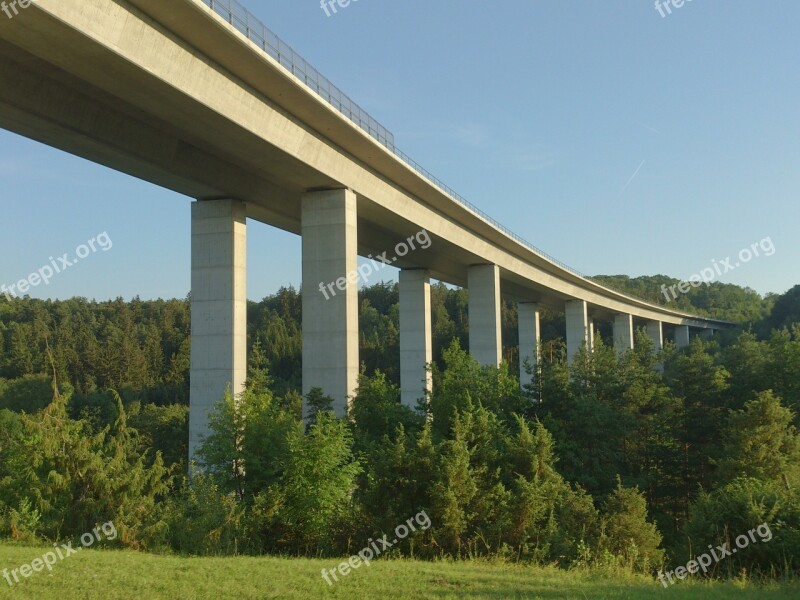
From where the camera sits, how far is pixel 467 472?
16.8 meters

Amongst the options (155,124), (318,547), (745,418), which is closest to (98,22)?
(155,124)

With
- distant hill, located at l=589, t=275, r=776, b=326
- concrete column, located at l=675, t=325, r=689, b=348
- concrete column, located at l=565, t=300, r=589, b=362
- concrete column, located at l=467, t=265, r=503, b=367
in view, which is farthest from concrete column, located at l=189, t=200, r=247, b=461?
distant hill, located at l=589, t=275, r=776, b=326

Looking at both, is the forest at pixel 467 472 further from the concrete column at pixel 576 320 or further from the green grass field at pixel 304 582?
the concrete column at pixel 576 320

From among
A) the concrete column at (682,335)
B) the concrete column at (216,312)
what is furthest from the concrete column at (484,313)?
the concrete column at (682,335)

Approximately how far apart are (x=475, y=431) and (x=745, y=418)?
15374 mm

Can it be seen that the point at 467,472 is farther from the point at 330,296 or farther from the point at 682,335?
the point at 682,335

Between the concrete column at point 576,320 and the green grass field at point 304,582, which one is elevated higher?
the concrete column at point 576,320

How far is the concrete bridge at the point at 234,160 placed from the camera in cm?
1738

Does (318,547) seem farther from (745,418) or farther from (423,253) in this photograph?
(423,253)

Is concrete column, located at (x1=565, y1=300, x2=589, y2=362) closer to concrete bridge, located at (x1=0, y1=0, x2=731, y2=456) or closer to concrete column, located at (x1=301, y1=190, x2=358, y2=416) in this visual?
concrete bridge, located at (x1=0, y1=0, x2=731, y2=456)

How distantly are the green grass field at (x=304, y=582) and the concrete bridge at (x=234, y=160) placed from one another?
1069cm

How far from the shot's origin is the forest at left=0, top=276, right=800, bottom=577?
16.1 m

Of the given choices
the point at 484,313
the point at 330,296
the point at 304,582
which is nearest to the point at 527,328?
the point at 484,313

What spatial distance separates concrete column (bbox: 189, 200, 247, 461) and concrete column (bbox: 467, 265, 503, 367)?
20.9 metres
